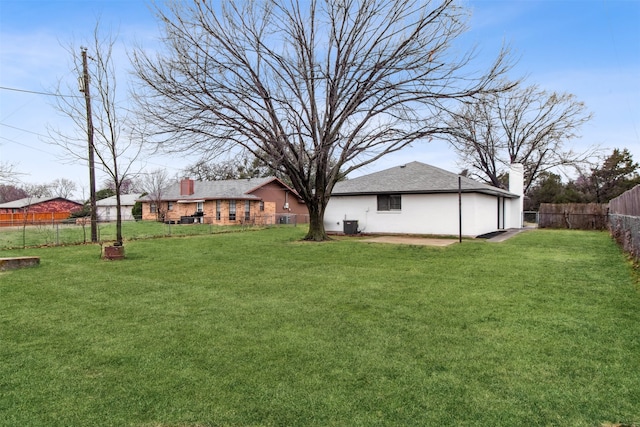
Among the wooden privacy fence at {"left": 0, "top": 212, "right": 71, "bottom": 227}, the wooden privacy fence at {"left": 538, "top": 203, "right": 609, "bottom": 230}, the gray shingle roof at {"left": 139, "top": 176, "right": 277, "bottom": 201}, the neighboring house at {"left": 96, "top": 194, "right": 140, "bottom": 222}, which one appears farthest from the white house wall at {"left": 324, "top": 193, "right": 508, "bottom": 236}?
the neighboring house at {"left": 96, "top": 194, "right": 140, "bottom": 222}

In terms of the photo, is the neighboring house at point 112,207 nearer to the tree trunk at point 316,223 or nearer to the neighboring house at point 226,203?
the neighboring house at point 226,203

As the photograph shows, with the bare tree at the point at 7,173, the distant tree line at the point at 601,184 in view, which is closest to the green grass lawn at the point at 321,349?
the bare tree at the point at 7,173

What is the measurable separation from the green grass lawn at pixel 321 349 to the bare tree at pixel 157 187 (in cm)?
2165

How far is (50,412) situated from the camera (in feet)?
8.90

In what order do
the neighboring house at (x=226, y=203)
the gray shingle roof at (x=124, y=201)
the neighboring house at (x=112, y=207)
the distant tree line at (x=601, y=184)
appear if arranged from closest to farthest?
1. the neighboring house at (x=226, y=203)
2. the distant tree line at (x=601, y=184)
3. the neighboring house at (x=112, y=207)
4. the gray shingle roof at (x=124, y=201)

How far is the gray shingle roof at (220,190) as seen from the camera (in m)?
31.2

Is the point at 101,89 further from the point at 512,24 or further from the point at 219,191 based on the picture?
the point at 219,191

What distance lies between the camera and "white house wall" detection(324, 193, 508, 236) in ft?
56.8

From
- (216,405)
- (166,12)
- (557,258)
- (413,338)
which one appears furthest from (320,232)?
(216,405)

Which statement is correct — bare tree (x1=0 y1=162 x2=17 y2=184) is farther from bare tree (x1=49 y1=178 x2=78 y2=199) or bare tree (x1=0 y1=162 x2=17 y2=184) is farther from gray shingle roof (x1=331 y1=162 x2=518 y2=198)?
bare tree (x1=49 y1=178 x2=78 y2=199)

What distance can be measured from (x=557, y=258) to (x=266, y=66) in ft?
37.0

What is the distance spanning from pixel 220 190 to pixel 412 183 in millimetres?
19386

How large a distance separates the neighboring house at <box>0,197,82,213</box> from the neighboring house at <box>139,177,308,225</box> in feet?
65.7

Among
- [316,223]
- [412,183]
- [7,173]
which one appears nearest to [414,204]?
[412,183]
